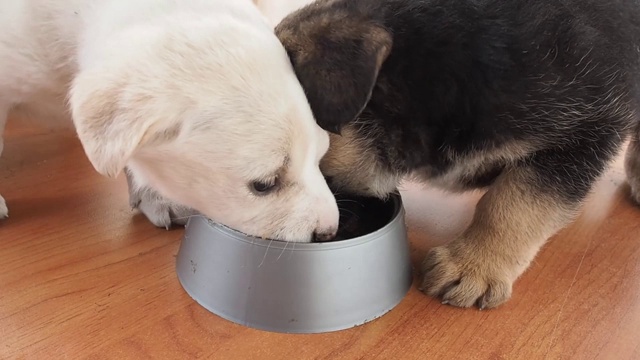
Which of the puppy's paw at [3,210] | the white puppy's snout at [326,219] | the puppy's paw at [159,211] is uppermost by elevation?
the white puppy's snout at [326,219]

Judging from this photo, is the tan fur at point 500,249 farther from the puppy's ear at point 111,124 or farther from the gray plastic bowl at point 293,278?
the puppy's ear at point 111,124

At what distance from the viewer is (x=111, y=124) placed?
884mm

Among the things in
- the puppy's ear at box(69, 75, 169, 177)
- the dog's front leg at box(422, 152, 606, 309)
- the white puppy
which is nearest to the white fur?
the white puppy

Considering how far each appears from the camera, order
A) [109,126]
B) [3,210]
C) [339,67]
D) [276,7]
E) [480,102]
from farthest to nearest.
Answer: [276,7], [3,210], [480,102], [339,67], [109,126]

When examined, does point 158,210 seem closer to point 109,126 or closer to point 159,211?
point 159,211

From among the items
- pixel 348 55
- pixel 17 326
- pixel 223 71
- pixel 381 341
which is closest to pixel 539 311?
pixel 381 341

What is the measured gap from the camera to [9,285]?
113 centimetres

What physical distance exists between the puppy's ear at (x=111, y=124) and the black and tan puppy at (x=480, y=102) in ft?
0.86

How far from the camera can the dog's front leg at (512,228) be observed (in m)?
1.18

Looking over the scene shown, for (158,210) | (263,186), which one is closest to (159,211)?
(158,210)

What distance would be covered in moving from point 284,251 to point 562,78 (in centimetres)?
55

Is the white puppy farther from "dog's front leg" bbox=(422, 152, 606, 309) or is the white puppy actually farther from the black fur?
"dog's front leg" bbox=(422, 152, 606, 309)

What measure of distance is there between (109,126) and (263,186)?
24 cm

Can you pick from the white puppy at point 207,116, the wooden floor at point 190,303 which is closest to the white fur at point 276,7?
the wooden floor at point 190,303
